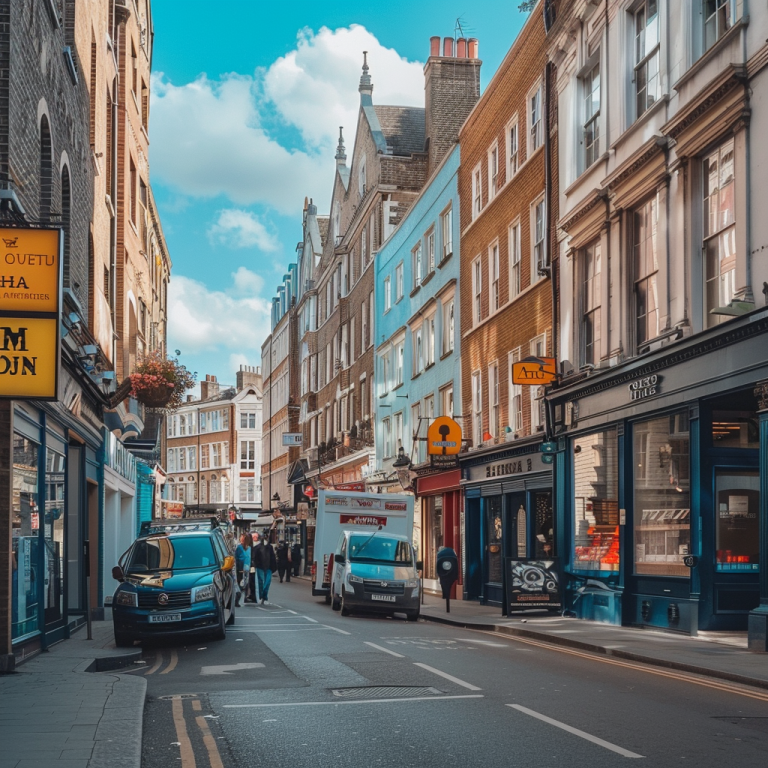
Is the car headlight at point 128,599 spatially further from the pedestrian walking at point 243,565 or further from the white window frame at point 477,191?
the white window frame at point 477,191

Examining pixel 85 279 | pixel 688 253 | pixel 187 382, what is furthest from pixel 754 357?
pixel 187 382

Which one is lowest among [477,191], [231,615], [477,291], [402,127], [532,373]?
[231,615]

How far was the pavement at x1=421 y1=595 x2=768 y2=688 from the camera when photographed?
1334 cm

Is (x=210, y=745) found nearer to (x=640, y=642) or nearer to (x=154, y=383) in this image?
(x=640, y=642)

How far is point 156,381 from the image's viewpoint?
25.3 m

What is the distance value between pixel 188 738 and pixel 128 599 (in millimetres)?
8802

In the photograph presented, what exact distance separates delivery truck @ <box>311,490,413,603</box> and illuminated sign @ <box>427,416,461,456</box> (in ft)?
7.73

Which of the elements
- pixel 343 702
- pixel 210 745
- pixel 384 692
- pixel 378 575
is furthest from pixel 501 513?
pixel 210 745

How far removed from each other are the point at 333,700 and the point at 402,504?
743 inches

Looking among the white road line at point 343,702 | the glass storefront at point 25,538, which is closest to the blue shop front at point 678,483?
the white road line at point 343,702

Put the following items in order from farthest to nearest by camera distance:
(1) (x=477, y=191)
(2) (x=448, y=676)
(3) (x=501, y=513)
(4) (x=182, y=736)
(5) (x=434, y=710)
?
(1) (x=477, y=191)
(3) (x=501, y=513)
(2) (x=448, y=676)
(5) (x=434, y=710)
(4) (x=182, y=736)

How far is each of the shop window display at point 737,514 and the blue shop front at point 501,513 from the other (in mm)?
5874

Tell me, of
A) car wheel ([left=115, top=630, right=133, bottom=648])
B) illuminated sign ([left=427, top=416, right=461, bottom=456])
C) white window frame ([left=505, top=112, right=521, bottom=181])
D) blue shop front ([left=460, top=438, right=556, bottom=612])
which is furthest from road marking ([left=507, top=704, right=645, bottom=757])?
illuminated sign ([left=427, top=416, right=461, bottom=456])

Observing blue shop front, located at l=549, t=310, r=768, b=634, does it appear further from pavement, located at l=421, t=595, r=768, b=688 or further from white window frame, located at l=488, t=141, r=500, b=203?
white window frame, located at l=488, t=141, r=500, b=203
